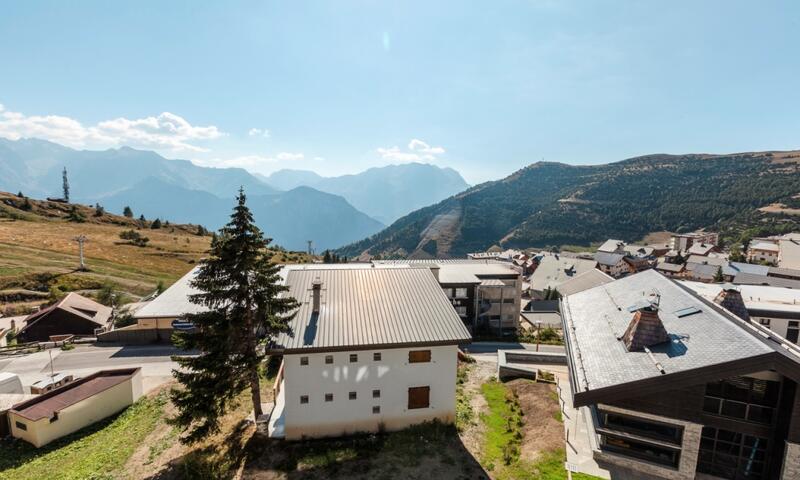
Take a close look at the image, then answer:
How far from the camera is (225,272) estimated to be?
2117 cm

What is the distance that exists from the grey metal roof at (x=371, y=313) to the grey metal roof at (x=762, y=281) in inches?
3137

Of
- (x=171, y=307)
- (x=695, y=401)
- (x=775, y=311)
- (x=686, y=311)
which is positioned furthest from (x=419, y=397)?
(x=775, y=311)

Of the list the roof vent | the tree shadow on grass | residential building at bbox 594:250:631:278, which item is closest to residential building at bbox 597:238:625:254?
residential building at bbox 594:250:631:278

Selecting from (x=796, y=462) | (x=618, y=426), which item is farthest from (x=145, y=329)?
(x=796, y=462)

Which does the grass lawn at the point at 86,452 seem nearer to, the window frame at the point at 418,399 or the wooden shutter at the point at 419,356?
the window frame at the point at 418,399

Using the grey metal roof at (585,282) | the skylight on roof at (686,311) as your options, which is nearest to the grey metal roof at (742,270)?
the grey metal roof at (585,282)

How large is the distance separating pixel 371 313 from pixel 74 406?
21.0 m

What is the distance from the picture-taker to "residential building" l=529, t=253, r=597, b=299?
105m

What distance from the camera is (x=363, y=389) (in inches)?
897

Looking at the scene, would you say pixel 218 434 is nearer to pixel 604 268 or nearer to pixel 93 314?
pixel 93 314

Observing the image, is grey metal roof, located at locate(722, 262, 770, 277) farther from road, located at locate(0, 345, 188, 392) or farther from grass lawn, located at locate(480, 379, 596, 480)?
road, located at locate(0, 345, 188, 392)

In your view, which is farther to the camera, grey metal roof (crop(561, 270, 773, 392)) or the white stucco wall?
the white stucco wall

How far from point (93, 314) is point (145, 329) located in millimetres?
14970

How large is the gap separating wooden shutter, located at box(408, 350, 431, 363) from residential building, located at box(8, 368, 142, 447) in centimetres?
2195
